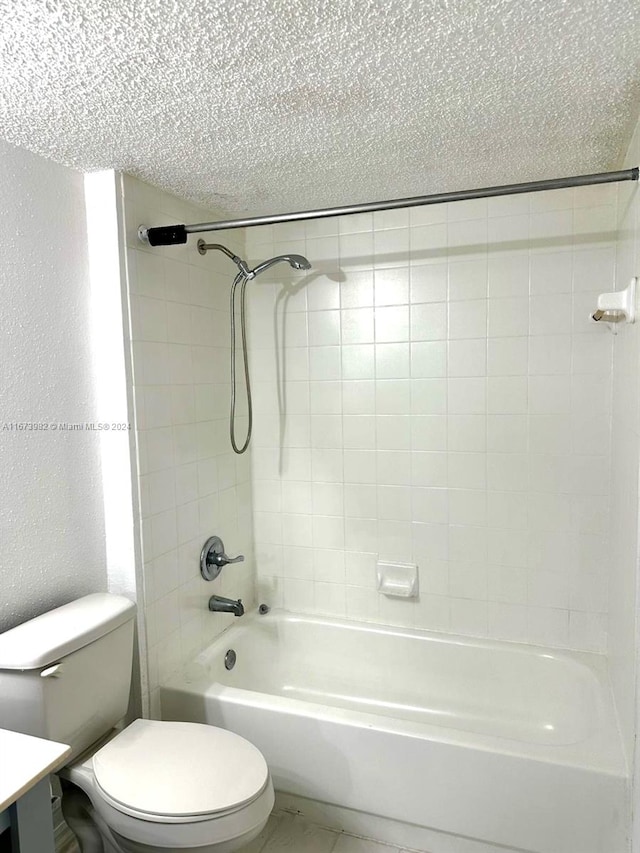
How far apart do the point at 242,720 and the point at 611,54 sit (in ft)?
6.83

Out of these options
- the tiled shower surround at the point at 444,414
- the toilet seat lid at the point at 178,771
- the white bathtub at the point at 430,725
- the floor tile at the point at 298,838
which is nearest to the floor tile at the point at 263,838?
the floor tile at the point at 298,838

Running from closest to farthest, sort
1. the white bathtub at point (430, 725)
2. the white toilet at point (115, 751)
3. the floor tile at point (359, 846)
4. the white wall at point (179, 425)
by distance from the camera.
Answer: the white toilet at point (115, 751) < the white bathtub at point (430, 725) < the floor tile at point (359, 846) < the white wall at point (179, 425)

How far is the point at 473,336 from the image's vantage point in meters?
2.21

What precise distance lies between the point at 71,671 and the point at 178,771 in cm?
38

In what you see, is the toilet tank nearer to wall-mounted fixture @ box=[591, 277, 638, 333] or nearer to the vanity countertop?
the vanity countertop

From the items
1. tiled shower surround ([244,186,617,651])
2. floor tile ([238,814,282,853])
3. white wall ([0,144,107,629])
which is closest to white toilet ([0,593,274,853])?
white wall ([0,144,107,629])

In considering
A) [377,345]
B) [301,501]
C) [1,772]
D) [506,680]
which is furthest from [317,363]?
[1,772]

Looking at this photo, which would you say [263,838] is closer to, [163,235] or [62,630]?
[62,630]

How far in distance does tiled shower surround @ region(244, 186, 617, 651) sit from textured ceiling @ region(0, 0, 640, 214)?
36cm

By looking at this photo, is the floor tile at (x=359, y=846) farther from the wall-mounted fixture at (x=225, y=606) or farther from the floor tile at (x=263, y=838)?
the wall-mounted fixture at (x=225, y=606)

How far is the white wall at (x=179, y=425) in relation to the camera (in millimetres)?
1899

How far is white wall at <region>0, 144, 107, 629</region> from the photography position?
5.07ft

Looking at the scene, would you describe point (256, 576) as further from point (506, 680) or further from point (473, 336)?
point (473, 336)

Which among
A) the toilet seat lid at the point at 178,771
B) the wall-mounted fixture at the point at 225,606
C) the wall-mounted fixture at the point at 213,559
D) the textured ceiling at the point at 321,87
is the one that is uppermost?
the textured ceiling at the point at 321,87
